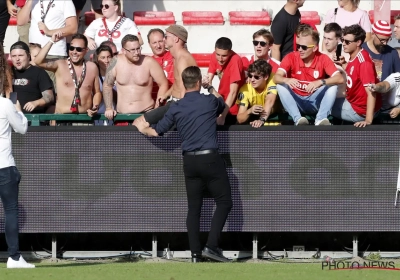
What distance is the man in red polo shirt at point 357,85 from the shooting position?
1134cm

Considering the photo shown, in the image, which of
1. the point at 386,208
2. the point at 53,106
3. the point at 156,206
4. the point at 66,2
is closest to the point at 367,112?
the point at 386,208

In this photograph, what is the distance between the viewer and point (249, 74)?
38.0 feet

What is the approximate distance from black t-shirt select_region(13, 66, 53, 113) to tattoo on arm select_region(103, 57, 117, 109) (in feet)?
2.34

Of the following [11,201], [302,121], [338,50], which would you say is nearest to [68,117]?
[11,201]

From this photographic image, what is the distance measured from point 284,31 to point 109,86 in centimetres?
259

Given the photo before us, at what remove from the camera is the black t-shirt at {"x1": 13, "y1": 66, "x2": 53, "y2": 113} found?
12.1m

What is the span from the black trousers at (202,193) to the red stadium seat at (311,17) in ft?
15.8

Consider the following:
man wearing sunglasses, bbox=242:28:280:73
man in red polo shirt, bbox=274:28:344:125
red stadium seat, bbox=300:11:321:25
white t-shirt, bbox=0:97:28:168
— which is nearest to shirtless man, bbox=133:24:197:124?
man wearing sunglasses, bbox=242:28:280:73

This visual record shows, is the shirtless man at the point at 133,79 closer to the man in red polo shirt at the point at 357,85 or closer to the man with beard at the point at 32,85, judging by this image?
the man with beard at the point at 32,85

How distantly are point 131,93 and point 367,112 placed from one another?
274 cm

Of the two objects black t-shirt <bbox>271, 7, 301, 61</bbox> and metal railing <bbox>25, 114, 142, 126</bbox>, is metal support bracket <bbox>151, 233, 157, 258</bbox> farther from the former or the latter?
black t-shirt <bbox>271, 7, 301, 61</bbox>

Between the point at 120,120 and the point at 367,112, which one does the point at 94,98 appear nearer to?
the point at 120,120

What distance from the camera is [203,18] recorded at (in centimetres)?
1552

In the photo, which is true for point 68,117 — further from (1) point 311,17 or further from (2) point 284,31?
(1) point 311,17
